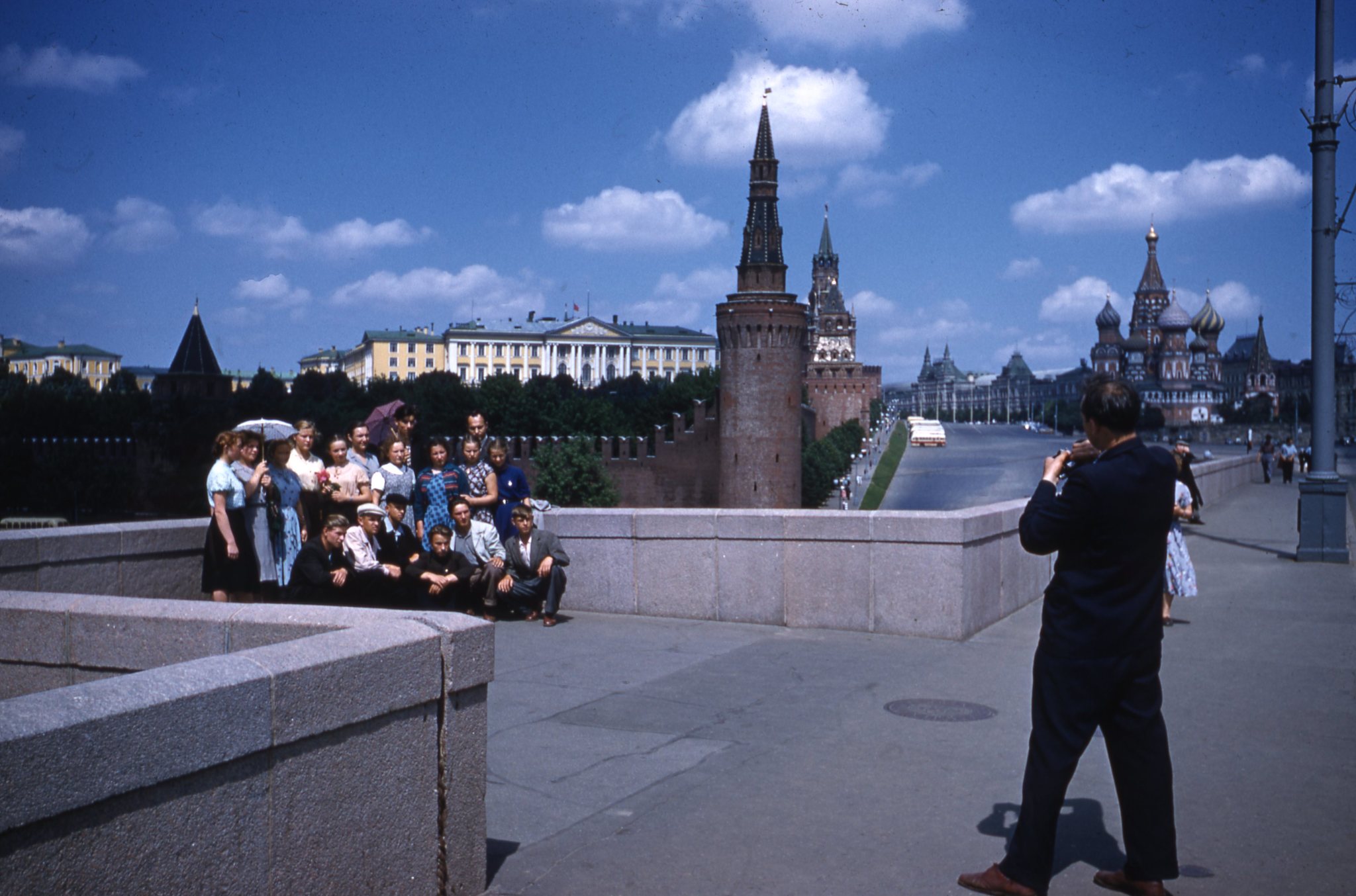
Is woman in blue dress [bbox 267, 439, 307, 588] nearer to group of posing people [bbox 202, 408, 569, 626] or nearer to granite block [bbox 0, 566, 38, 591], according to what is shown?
group of posing people [bbox 202, 408, 569, 626]

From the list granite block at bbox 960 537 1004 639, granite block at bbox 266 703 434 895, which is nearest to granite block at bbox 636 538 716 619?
granite block at bbox 960 537 1004 639

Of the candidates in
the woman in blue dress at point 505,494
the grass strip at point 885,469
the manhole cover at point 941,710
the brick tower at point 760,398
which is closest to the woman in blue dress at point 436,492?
the woman in blue dress at point 505,494

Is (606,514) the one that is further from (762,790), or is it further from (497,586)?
(762,790)

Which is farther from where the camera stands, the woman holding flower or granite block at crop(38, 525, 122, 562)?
the woman holding flower

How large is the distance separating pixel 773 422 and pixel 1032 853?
57.5 metres

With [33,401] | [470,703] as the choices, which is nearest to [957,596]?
[470,703]

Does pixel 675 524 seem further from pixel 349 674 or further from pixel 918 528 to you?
pixel 349 674

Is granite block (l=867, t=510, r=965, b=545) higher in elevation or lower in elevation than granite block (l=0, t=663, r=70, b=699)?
higher

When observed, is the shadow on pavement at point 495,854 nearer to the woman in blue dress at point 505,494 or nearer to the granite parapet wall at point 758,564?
the granite parapet wall at point 758,564

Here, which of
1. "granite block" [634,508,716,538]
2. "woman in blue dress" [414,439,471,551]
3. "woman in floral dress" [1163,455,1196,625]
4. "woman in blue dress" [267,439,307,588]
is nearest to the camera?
"woman in blue dress" [267,439,307,588]

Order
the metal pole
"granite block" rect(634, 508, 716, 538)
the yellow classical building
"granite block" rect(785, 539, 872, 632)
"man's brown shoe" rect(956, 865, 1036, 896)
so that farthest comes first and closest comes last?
the yellow classical building → the metal pole → "granite block" rect(634, 508, 716, 538) → "granite block" rect(785, 539, 872, 632) → "man's brown shoe" rect(956, 865, 1036, 896)

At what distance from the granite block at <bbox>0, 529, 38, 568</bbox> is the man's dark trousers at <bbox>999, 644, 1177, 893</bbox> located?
21.3 ft

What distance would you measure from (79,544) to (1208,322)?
187m

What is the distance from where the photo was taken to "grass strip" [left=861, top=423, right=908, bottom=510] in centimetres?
7294
